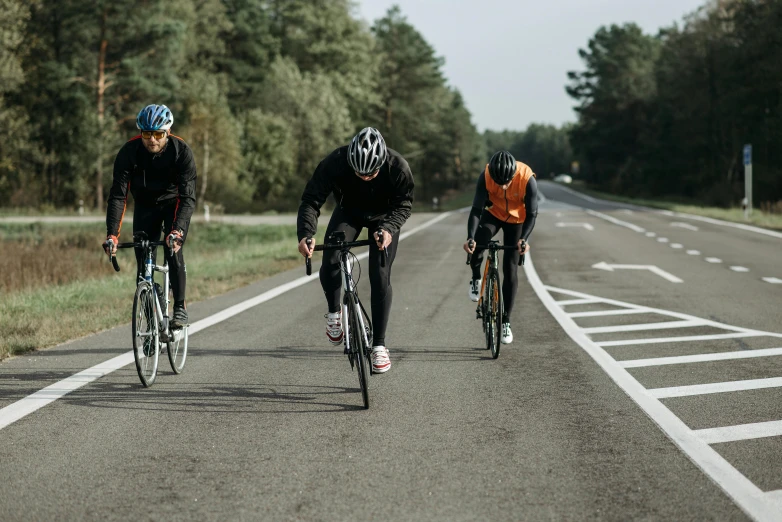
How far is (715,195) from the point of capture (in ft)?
207

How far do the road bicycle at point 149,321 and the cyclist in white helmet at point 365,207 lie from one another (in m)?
1.26

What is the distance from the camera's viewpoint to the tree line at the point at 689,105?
5959 cm

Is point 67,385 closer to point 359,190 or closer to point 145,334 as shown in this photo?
point 145,334

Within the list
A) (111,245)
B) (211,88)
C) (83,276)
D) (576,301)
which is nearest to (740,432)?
(111,245)

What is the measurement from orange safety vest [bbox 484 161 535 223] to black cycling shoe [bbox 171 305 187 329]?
9.65 ft

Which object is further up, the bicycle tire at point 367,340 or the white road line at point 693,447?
the bicycle tire at point 367,340

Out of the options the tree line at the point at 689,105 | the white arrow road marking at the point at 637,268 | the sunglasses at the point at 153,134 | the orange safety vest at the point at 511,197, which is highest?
the tree line at the point at 689,105

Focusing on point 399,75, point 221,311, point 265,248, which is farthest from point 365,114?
point 221,311

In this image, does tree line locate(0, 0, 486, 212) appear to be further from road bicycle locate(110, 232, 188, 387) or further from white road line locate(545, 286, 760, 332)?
road bicycle locate(110, 232, 188, 387)

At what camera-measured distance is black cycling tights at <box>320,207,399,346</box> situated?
6.48 m

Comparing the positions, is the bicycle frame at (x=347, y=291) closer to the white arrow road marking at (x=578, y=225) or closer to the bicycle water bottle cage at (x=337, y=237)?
the bicycle water bottle cage at (x=337, y=237)

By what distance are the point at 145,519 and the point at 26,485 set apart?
82cm

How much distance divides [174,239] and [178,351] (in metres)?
1.02

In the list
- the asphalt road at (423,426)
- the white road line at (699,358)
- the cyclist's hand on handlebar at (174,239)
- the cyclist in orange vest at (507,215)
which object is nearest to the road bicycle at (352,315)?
the asphalt road at (423,426)
